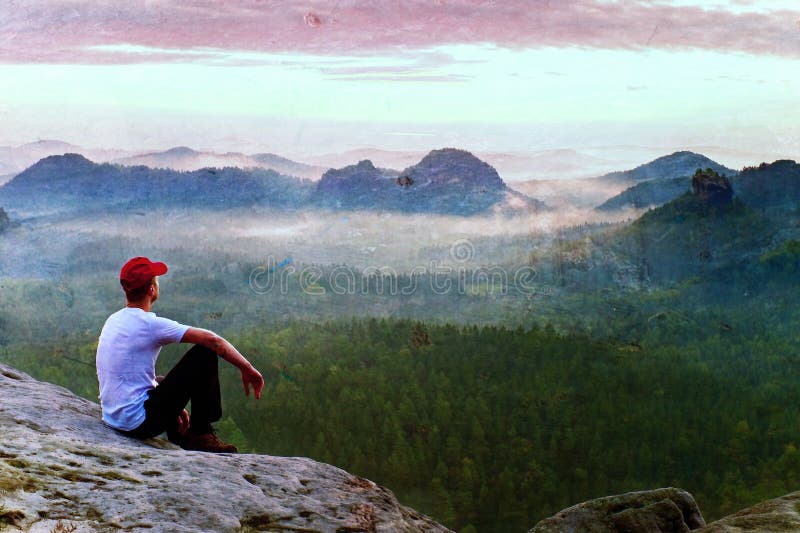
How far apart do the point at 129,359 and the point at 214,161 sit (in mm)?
12524

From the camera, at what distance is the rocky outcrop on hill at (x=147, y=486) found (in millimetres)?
5129

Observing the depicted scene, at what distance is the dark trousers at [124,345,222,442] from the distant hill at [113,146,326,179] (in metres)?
12.0

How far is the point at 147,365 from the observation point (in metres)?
6.75

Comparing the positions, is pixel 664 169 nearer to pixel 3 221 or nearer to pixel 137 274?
pixel 3 221

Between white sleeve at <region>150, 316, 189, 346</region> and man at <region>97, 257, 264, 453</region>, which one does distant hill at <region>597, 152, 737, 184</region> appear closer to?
man at <region>97, 257, 264, 453</region>

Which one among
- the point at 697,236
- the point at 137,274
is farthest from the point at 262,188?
the point at 137,274

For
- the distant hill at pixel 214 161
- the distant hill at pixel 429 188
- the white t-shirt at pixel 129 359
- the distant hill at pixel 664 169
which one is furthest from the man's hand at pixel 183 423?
the distant hill at pixel 664 169

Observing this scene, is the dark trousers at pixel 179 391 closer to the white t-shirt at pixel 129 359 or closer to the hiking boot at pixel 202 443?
the white t-shirt at pixel 129 359

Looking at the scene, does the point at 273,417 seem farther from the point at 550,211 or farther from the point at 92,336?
the point at 550,211

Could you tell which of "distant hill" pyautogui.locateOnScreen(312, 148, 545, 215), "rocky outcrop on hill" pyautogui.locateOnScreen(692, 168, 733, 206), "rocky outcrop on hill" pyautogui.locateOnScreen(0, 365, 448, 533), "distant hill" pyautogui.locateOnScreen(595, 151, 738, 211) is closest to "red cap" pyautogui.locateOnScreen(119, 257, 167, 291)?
"rocky outcrop on hill" pyautogui.locateOnScreen(0, 365, 448, 533)

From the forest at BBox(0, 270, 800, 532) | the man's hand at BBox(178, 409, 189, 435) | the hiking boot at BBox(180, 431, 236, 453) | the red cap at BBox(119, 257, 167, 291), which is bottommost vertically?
the forest at BBox(0, 270, 800, 532)

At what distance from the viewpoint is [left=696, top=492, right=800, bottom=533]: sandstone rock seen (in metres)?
6.45

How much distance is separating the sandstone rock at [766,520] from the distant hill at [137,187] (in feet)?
42.3

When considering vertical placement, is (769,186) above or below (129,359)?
above
